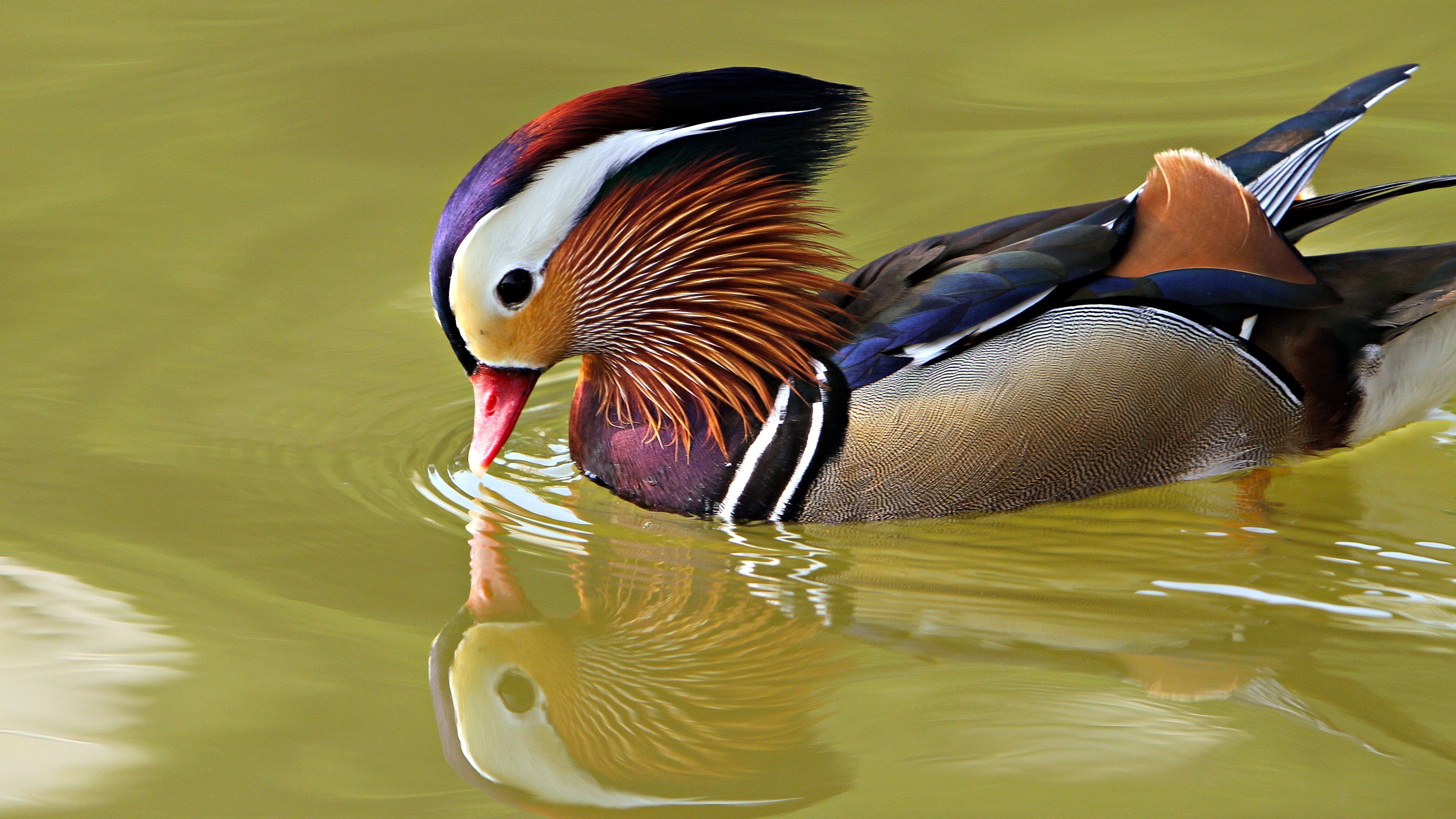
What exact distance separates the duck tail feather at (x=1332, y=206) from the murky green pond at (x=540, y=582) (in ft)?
2.41

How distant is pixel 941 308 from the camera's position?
3924mm

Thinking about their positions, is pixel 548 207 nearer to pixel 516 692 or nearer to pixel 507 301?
pixel 507 301

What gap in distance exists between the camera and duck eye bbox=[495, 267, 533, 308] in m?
3.92

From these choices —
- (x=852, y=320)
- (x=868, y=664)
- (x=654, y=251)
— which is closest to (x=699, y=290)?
(x=654, y=251)

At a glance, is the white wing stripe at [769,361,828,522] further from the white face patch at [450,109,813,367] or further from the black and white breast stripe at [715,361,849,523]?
the white face patch at [450,109,813,367]

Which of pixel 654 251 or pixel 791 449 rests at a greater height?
pixel 654 251

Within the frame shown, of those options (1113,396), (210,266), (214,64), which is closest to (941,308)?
(1113,396)

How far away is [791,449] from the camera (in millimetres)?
4008

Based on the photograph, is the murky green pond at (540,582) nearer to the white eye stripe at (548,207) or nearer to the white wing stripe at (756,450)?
the white wing stripe at (756,450)

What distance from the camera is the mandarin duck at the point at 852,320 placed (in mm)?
3889

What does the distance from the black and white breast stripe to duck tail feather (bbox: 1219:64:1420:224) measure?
1385mm

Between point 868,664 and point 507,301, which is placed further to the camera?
point 507,301

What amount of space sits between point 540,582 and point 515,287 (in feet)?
2.57

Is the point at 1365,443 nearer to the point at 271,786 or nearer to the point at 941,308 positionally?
the point at 941,308
